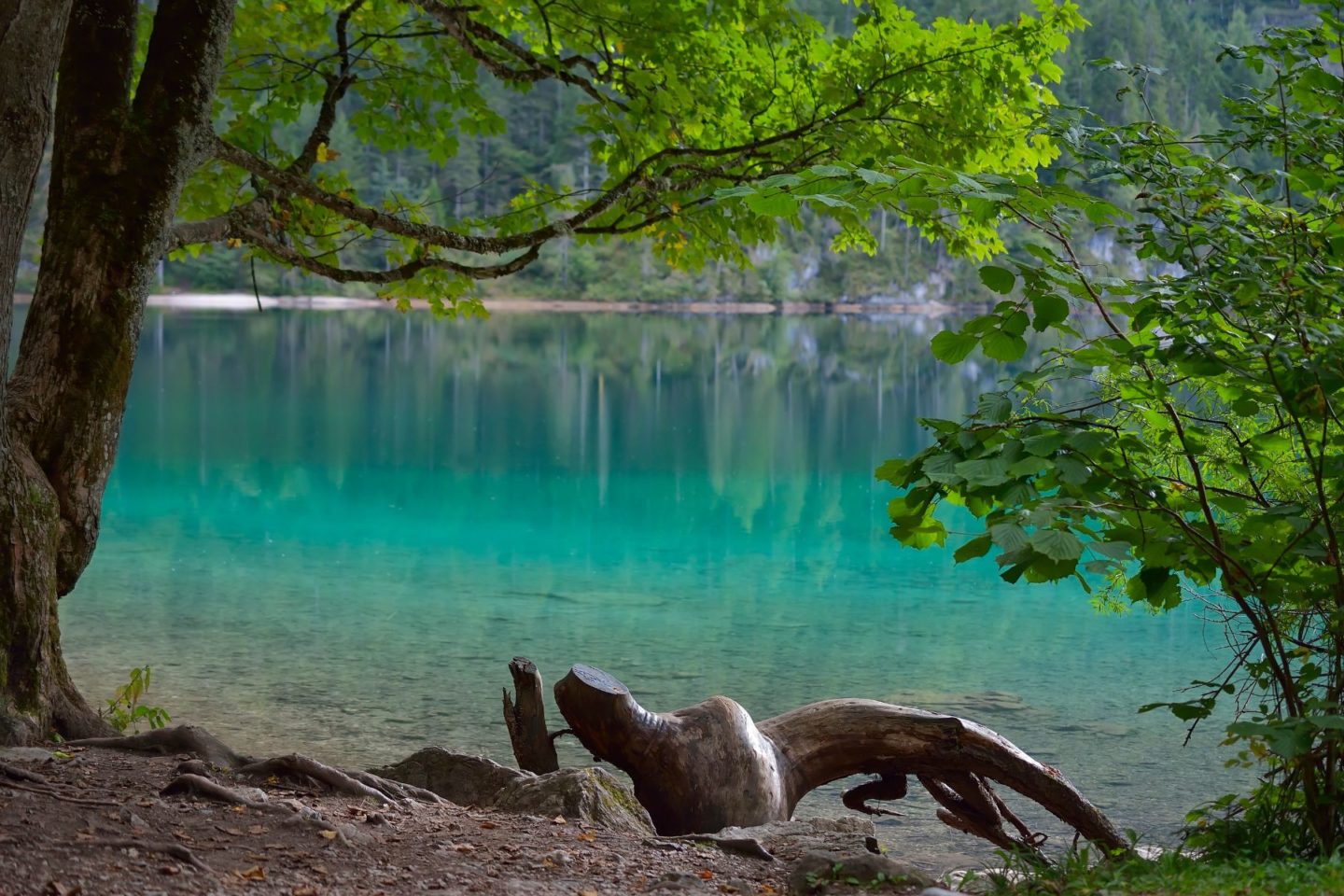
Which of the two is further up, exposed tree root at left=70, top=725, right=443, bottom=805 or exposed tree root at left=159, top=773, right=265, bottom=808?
exposed tree root at left=159, top=773, right=265, bottom=808

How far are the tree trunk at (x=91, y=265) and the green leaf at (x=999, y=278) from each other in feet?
13.6

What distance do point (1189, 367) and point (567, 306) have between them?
4340 inches

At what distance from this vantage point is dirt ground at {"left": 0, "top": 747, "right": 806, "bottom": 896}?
3975mm

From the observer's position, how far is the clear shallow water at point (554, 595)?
10.8 meters

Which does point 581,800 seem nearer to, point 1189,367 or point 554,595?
point 1189,367

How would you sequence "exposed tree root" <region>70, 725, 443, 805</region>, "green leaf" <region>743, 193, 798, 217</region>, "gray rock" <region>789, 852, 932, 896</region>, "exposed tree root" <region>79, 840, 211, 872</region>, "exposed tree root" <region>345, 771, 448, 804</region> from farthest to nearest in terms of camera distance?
1. "exposed tree root" <region>345, 771, 448, 804</region>
2. "exposed tree root" <region>70, 725, 443, 805</region>
3. "gray rock" <region>789, 852, 932, 896</region>
4. "exposed tree root" <region>79, 840, 211, 872</region>
5. "green leaf" <region>743, 193, 798, 217</region>

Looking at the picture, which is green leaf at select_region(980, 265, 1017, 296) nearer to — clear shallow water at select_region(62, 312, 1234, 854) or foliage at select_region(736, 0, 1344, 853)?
foliage at select_region(736, 0, 1344, 853)

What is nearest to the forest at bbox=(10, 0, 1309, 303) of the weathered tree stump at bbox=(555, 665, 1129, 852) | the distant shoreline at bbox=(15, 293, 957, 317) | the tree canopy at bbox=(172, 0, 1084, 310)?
the distant shoreline at bbox=(15, 293, 957, 317)

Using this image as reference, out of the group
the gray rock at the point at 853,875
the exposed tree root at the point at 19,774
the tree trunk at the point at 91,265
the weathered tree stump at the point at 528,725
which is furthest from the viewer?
the weathered tree stump at the point at 528,725

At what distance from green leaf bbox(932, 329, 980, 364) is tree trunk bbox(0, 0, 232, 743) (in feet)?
13.0

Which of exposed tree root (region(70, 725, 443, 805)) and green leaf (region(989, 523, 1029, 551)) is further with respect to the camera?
exposed tree root (region(70, 725, 443, 805))

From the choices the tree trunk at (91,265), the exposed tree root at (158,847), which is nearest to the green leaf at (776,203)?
the exposed tree root at (158,847)

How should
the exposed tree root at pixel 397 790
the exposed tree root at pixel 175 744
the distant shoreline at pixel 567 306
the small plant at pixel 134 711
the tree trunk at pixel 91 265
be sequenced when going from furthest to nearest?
1. the distant shoreline at pixel 567 306
2. the small plant at pixel 134 711
3. the tree trunk at pixel 91 265
4. the exposed tree root at pixel 175 744
5. the exposed tree root at pixel 397 790

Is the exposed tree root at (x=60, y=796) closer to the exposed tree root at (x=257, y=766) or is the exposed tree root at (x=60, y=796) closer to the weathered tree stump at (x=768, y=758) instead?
the exposed tree root at (x=257, y=766)
